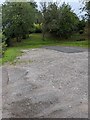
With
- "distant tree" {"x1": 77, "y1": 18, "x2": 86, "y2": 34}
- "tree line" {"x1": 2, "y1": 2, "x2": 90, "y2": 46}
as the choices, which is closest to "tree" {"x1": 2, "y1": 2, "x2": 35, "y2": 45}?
"tree line" {"x1": 2, "y1": 2, "x2": 90, "y2": 46}

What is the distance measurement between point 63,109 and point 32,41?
27.0m

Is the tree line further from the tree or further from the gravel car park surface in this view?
the gravel car park surface

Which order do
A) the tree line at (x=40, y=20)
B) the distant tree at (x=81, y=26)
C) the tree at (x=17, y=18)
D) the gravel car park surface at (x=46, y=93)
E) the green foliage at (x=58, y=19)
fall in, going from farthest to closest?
the distant tree at (x=81, y=26), the green foliage at (x=58, y=19), the tree line at (x=40, y=20), the tree at (x=17, y=18), the gravel car park surface at (x=46, y=93)

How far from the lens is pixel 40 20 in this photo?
114 ft

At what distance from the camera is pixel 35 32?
3934 cm

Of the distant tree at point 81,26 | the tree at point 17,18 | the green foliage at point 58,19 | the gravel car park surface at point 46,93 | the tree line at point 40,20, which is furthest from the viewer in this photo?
the distant tree at point 81,26

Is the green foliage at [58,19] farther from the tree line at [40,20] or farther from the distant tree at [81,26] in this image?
the distant tree at [81,26]

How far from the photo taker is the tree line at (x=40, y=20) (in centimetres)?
3219

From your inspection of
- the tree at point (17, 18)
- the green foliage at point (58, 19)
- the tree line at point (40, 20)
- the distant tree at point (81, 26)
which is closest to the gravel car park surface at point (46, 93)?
the tree line at point (40, 20)

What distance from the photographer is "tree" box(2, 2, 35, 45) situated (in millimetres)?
32031

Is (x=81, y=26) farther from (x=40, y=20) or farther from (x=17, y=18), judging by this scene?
(x=17, y=18)

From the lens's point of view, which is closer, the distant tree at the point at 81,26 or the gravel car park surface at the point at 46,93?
the gravel car park surface at the point at 46,93

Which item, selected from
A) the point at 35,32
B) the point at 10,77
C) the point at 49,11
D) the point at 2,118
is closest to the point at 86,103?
the point at 2,118

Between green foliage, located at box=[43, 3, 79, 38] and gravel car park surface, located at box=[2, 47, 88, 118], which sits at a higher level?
green foliage, located at box=[43, 3, 79, 38]
